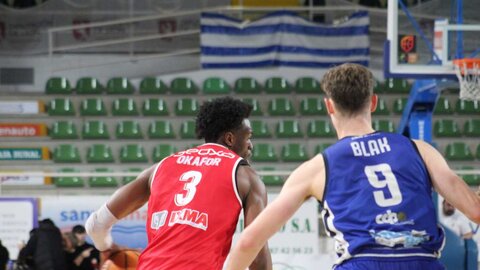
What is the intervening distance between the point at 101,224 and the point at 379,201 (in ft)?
5.71

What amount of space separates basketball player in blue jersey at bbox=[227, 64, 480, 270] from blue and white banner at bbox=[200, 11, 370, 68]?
52.0 feet

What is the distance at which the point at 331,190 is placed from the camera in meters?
3.48

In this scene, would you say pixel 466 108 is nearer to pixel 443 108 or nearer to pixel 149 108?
pixel 443 108

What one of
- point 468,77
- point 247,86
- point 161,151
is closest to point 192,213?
point 468,77

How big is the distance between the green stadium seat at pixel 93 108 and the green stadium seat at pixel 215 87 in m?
1.96

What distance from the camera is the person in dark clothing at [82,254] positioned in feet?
36.8

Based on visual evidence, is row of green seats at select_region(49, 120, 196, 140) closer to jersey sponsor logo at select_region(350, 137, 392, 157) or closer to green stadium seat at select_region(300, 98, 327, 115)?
green stadium seat at select_region(300, 98, 327, 115)

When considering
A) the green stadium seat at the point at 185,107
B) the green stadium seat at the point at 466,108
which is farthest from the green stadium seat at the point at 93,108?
the green stadium seat at the point at 466,108

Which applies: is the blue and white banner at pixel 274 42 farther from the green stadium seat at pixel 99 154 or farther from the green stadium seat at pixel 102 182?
the green stadium seat at pixel 102 182

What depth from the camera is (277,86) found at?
1925 cm

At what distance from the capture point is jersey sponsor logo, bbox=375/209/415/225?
3385 millimetres

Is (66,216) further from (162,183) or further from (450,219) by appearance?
(162,183)

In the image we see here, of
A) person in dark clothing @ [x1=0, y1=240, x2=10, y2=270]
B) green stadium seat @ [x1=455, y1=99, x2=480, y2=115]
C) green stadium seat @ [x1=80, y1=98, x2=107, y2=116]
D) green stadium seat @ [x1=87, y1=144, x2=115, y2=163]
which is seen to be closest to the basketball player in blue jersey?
person in dark clothing @ [x1=0, y1=240, x2=10, y2=270]

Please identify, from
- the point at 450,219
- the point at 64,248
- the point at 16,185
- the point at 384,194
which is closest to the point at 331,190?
the point at 384,194
